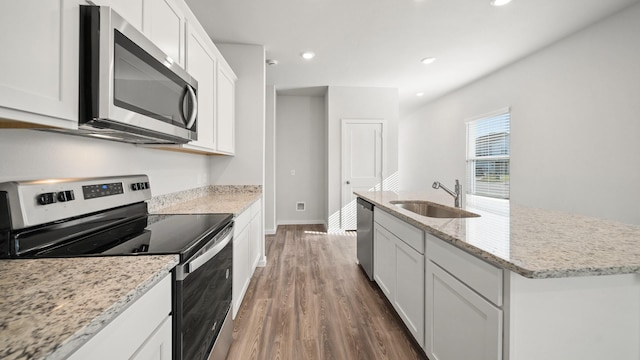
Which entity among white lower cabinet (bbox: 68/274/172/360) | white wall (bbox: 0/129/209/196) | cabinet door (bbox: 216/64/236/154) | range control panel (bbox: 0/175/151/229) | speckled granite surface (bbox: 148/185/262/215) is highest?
cabinet door (bbox: 216/64/236/154)

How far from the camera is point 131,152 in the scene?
5.36 ft

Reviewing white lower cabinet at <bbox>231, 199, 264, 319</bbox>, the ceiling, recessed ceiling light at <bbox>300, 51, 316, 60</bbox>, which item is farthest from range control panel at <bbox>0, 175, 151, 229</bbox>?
recessed ceiling light at <bbox>300, 51, 316, 60</bbox>

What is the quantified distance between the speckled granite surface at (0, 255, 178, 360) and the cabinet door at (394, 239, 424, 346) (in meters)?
1.28

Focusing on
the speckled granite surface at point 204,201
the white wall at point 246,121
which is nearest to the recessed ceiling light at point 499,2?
the white wall at point 246,121

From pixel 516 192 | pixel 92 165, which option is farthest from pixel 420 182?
pixel 92 165

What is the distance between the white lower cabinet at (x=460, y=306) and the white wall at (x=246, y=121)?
220 centimetres

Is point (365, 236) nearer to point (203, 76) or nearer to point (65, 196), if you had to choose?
point (203, 76)

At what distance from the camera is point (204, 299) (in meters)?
1.14

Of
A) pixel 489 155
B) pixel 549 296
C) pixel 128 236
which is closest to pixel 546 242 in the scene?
pixel 549 296

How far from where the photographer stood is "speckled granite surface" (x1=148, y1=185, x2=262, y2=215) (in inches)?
71.3

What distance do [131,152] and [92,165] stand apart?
0.34 meters

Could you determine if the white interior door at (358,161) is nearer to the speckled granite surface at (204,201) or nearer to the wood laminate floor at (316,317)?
the wood laminate floor at (316,317)

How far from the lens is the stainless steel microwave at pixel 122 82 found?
88 cm

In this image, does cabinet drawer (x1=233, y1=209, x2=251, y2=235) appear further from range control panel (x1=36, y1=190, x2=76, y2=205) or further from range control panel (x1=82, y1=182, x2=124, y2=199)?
range control panel (x1=36, y1=190, x2=76, y2=205)
